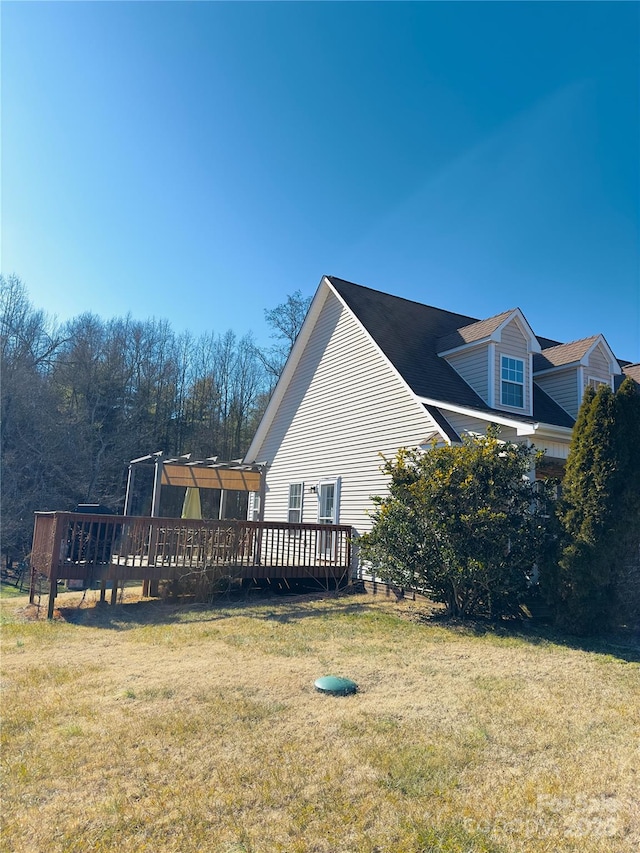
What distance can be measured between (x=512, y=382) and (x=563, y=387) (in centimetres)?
210

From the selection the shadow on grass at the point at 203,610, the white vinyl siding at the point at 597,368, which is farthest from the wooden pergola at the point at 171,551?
the white vinyl siding at the point at 597,368

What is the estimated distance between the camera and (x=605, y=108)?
36.3ft

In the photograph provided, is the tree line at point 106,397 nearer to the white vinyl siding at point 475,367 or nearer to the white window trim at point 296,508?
the white window trim at point 296,508

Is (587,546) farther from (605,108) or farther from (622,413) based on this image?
(605,108)

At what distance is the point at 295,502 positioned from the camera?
50.5 ft

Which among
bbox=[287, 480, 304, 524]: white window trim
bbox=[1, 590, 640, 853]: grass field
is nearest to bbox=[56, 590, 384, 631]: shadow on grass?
bbox=[1, 590, 640, 853]: grass field

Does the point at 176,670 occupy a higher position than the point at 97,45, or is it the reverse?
the point at 97,45

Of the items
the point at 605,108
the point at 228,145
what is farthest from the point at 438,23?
the point at 228,145

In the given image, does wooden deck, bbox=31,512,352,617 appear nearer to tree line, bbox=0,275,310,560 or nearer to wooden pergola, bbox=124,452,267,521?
wooden pergola, bbox=124,452,267,521

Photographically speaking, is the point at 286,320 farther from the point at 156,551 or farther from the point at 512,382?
the point at 156,551

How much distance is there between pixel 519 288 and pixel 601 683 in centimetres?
1372

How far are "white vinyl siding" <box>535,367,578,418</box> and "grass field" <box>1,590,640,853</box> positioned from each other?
7.30 metres

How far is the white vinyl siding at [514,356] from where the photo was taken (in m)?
12.1

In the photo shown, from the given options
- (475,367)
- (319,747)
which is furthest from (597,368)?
(319,747)
